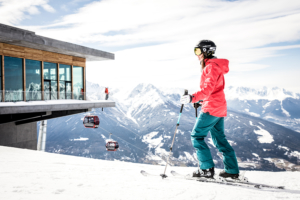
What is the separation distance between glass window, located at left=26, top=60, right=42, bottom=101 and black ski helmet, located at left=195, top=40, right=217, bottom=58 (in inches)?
527

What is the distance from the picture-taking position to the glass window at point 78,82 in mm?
18547

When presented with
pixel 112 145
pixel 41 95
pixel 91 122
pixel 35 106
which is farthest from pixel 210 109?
pixel 112 145

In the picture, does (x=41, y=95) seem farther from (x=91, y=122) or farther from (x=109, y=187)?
(x=109, y=187)

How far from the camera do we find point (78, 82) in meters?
19.7

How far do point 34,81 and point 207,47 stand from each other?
48.3ft

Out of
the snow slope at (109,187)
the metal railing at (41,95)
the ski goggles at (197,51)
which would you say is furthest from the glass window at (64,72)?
the ski goggles at (197,51)

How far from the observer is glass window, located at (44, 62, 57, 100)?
16.3m

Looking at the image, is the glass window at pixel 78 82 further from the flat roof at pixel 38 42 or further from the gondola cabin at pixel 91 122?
the gondola cabin at pixel 91 122

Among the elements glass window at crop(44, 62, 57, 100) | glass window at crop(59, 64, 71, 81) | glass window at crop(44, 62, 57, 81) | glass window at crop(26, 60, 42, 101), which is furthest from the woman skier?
glass window at crop(59, 64, 71, 81)

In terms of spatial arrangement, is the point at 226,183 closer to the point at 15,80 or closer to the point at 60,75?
the point at 15,80

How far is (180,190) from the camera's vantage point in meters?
3.27

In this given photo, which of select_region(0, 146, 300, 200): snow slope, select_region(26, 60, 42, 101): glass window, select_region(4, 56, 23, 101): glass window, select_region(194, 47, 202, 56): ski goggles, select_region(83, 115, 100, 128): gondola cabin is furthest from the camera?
select_region(83, 115, 100, 128): gondola cabin

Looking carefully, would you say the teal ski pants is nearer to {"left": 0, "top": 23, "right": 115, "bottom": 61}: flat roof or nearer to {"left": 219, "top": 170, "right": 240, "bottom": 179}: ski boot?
{"left": 219, "top": 170, "right": 240, "bottom": 179}: ski boot

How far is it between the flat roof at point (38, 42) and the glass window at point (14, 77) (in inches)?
44.2
